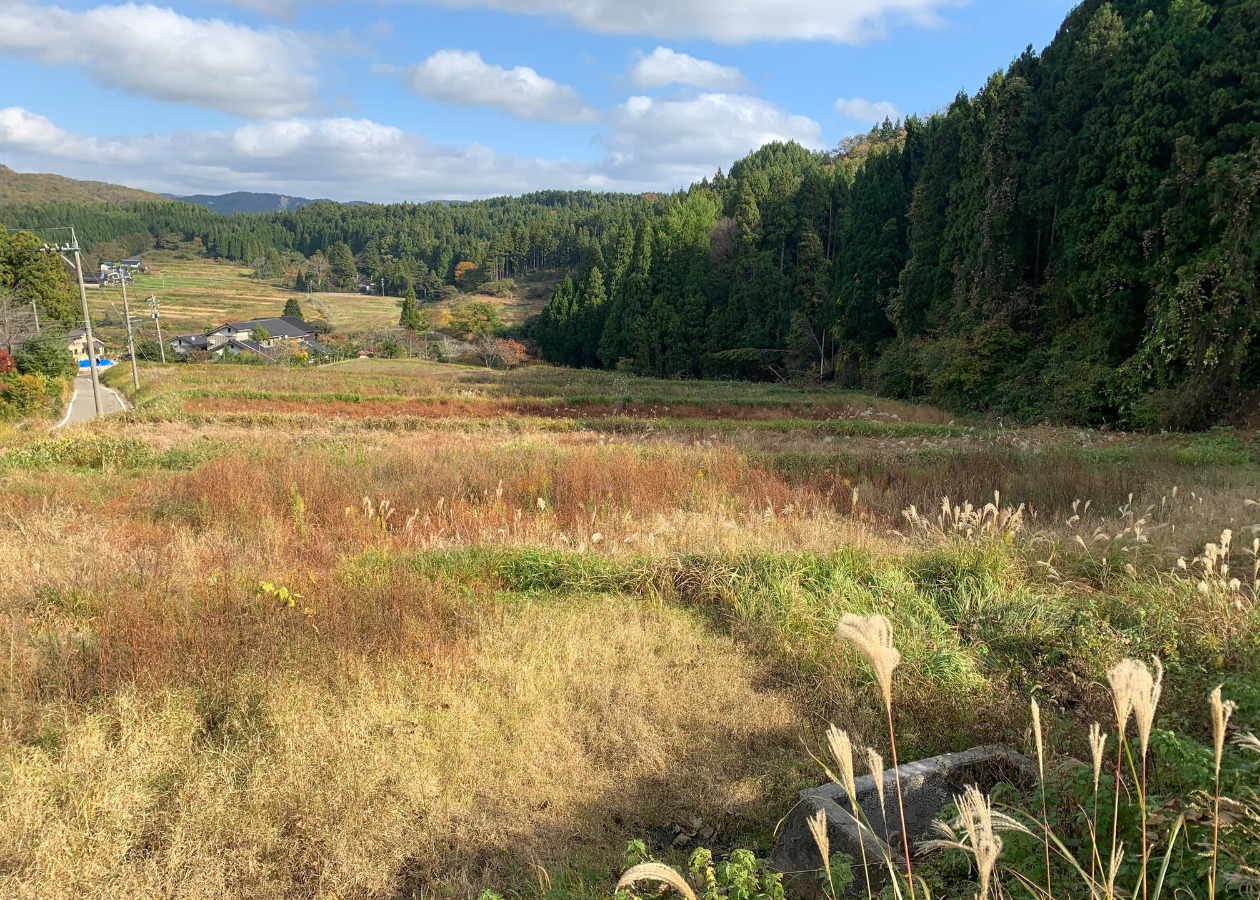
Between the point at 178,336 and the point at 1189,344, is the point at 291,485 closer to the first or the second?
the point at 1189,344

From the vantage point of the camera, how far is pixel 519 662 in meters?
4.98

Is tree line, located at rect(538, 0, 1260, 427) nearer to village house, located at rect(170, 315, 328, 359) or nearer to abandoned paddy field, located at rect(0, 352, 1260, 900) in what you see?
abandoned paddy field, located at rect(0, 352, 1260, 900)

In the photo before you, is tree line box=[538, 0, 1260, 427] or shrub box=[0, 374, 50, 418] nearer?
tree line box=[538, 0, 1260, 427]

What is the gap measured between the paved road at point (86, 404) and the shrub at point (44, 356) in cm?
174

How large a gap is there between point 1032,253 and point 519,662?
3117cm

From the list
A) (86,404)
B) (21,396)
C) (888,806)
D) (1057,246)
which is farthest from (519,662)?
(86,404)

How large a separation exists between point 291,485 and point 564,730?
6.13 m

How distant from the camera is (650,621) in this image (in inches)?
227

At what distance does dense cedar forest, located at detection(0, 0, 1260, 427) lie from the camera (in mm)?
19578

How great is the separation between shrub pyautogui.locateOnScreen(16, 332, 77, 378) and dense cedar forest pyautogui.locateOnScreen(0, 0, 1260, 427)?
34.1 m

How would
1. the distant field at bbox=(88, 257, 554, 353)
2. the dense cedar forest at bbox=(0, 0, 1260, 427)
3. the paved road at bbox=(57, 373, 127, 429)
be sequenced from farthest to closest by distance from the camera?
1. the distant field at bbox=(88, 257, 554, 353)
2. the paved road at bbox=(57, 373, 127, 429)
3. the dense cedar forest at bbox=(0, 0, 1260, 427)

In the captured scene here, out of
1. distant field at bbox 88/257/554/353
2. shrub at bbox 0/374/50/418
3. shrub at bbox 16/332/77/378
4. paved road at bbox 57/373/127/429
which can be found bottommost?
paved road at bbox 57/373/127/429

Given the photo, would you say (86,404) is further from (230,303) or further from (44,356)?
(230,303)

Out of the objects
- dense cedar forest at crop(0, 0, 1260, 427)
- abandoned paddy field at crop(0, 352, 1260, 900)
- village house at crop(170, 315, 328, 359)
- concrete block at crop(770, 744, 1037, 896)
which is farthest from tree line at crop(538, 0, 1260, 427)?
village house at crop(170, 315, 328, 359)
